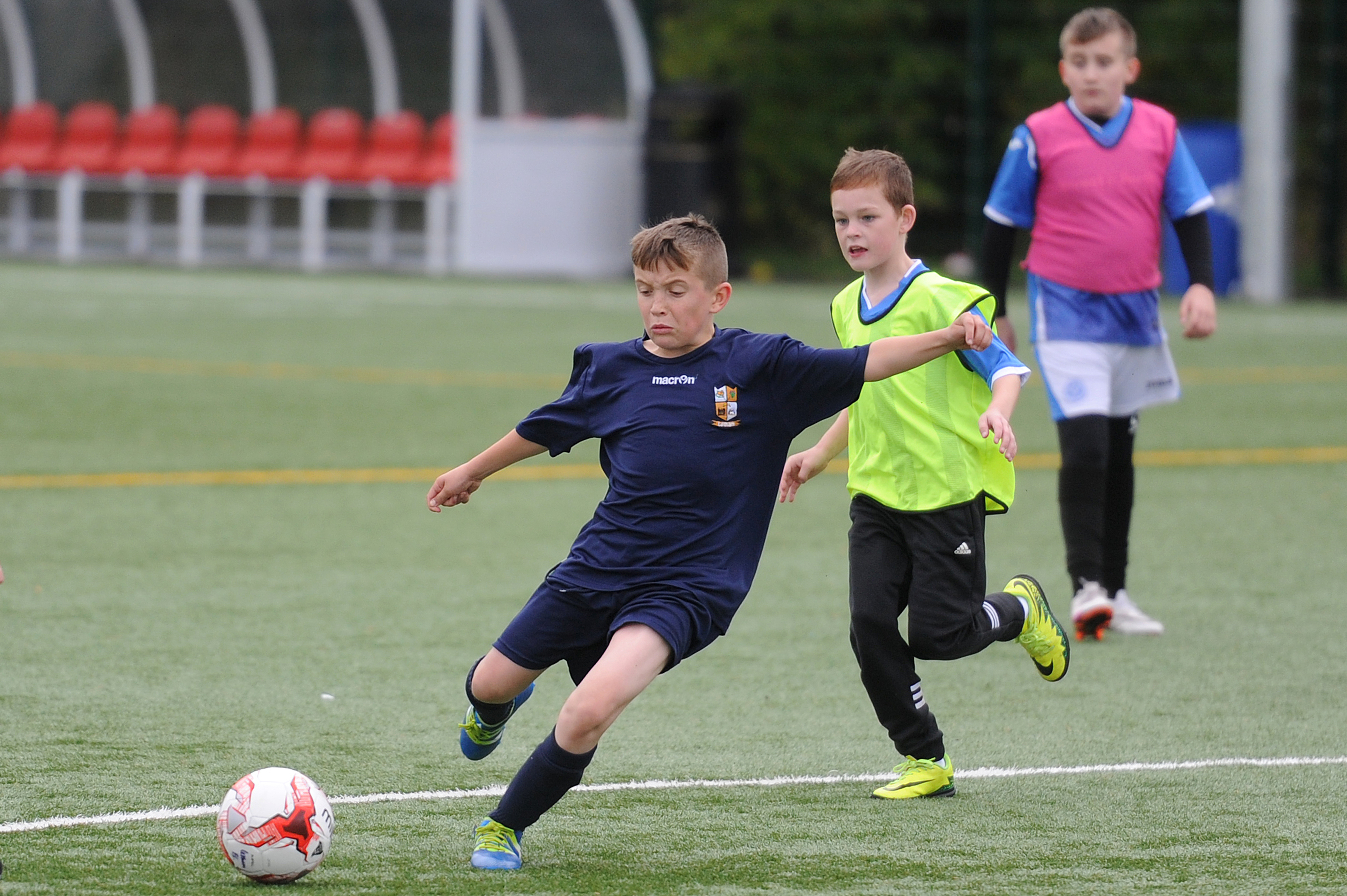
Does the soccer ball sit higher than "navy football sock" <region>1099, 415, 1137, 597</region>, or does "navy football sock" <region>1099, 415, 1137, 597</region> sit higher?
"navy football sock" <region>1099, 415, 1137, 597</region>

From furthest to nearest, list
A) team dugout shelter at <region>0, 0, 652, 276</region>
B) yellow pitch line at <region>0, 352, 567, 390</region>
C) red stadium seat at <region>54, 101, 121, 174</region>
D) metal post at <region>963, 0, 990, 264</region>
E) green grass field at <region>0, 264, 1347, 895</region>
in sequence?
red stadium seat at <region>54, 101, 121, 174</region>, team dugout shelter at <region>0, 0, 652, 276</region>, metal post at <region>963, 0, 990, 264</region>, yellow pitch line at <region>0, 352, 567, 390</region>, green grass field at <region>0, 264, 1347, 895</region>

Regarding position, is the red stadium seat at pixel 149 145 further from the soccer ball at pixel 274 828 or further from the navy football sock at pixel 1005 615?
the soccer ball at pixel 274 828

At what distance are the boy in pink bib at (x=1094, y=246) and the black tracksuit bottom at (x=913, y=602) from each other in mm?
1783

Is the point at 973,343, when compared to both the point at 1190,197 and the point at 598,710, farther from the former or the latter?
the point at 1190,197

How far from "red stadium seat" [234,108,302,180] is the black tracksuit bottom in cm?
2159

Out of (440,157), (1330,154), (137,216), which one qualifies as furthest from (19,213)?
(1330,154)

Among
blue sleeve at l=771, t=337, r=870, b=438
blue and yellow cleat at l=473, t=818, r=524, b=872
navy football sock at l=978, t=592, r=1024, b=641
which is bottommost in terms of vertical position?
blue and yellow cleat at l=473, t=818, r=524, b=872

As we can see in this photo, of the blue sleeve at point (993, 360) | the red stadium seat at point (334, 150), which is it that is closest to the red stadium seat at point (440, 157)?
the red stadium seat at point (334, 150)

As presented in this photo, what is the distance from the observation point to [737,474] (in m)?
4.03

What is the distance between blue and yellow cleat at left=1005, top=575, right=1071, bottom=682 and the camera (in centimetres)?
484

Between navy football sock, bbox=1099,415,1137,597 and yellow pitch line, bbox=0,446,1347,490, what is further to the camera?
yellow pitch line, bbox=0,446,1347,490

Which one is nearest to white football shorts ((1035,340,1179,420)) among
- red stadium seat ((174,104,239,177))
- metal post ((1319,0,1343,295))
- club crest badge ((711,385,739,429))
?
club crest badge ((711,385,739,429))

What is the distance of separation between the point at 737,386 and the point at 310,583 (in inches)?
133

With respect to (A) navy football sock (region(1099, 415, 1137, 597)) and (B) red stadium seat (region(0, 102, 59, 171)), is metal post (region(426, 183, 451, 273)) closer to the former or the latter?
(B) red stadium seat (region(0, 102, 59, 171))
